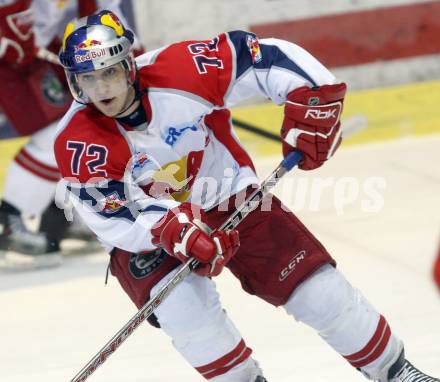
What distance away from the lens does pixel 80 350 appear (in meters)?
3.64

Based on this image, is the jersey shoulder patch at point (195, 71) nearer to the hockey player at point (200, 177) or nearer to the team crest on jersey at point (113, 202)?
the hockey player at point (200, 177)

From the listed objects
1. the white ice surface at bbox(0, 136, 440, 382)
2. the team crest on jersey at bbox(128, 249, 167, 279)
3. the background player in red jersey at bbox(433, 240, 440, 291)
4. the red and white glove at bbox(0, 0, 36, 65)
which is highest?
the background player in red jersey at bbox(433, 240, 440, 291)

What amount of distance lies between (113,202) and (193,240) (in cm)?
27

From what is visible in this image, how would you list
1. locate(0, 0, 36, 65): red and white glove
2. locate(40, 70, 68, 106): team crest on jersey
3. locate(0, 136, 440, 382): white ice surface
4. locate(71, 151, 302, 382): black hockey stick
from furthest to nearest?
1. locate(40, 70, 68, 106): team crest on jersey
2. locate(0, 0, 36, 65): red and white glove
3. locate(0, 136, 440, 382): white ice surface
4. locate(71, 151, 302, 382): black hockey stick

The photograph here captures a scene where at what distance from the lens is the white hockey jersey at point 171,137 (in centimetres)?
276

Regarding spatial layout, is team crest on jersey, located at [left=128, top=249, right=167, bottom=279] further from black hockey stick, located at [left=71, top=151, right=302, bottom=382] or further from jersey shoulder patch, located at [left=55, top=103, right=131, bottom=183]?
jersey shoulder patch, located at [left=55, top=103, right=131, bottom=183]

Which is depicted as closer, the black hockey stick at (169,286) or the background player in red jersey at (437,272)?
the background player in red jersey at (437,272)

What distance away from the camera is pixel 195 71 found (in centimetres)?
287

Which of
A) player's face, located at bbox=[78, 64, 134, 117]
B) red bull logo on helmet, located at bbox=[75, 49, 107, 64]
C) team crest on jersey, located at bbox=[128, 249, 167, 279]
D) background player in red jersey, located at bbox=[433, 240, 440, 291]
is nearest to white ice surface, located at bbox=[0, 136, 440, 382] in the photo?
team crest on jersey, located at bbox=[128, 249, 167, 279]

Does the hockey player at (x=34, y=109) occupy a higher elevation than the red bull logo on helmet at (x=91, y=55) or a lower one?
lower

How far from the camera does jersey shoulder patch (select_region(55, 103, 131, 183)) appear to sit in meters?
2.74

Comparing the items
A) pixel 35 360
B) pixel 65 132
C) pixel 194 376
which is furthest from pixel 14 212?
pixel 65 132

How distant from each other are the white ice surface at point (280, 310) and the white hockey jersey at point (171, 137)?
703mm

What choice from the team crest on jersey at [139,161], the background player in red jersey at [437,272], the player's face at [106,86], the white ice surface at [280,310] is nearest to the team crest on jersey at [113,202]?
the team crest on jersey at [139,161]
